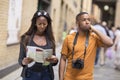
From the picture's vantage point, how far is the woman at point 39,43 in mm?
4566

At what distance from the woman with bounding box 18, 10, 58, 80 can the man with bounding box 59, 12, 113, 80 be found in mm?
240

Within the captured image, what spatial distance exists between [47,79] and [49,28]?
610mm

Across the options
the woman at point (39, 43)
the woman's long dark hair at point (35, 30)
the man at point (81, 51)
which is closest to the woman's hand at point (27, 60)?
the woman at point (39, 43)

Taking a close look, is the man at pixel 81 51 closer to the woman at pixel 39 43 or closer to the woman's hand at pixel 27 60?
the woman at pixel 39 43

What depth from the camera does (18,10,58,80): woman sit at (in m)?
4.57

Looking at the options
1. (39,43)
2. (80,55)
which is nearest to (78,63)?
(80,55)

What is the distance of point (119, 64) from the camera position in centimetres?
1457

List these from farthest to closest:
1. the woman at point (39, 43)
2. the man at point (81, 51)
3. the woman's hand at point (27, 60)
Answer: the man at point (81, 51) → the woman at point (39, 43) → the woman's hand at point (27, 60)

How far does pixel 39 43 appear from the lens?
460cm

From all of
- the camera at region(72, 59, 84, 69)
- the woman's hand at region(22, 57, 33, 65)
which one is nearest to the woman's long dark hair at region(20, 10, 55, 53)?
the woman's hand at region(22, 57, 33, 65)

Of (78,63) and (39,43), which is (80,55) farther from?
(39,43)

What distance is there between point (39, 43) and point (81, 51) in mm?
529

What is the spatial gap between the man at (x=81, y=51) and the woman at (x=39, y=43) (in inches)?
9.4

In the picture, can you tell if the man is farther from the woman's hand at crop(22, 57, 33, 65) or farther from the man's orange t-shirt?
the woman's hand at crop(22, 57, 33, 65)
